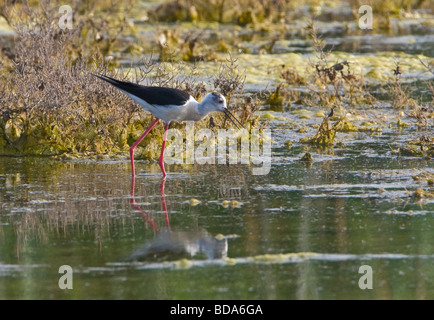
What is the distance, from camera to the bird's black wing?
8695 mm

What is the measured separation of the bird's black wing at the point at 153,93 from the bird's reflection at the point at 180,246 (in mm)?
2087

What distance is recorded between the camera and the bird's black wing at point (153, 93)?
870cm

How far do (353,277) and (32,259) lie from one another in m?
2.30

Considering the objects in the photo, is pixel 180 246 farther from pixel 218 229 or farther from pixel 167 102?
pixel 167 102

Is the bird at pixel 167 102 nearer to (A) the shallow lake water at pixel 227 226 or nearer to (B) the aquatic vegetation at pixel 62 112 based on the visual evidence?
(A) the shallow lake water at pixel 227 226

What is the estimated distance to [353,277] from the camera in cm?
567

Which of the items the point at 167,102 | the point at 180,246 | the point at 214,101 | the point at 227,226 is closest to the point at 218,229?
the point at 227,226

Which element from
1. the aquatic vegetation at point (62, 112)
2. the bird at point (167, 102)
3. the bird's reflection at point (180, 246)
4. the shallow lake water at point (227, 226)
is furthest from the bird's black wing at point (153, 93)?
the bird's reflection at point (180, 246)

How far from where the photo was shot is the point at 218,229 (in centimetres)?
679

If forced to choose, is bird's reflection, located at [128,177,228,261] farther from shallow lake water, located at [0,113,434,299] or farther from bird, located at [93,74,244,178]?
bird, located at [93,74,244,178]

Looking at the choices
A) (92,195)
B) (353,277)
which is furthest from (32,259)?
(353,277)

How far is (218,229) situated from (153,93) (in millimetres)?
2363
